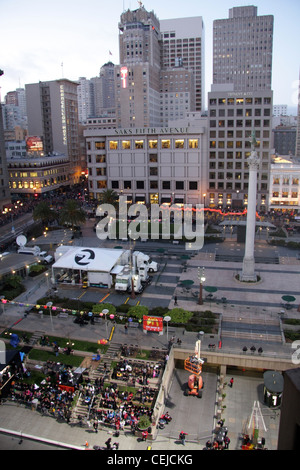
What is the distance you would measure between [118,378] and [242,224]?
37929 millimetres

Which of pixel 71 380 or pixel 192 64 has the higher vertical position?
pixel 192 64

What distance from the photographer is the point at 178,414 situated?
28.0 meters

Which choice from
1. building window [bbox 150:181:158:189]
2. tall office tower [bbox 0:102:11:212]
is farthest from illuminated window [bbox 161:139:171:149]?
tall office tower [bbox 0:102:11:212]

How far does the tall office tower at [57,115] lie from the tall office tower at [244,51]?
8252 cm

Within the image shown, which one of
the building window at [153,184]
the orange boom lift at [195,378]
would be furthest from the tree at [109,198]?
the orange boom lift at [195,378]

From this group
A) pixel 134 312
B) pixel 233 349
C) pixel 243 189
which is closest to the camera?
pixel 233 349

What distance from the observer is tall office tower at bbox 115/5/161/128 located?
135 metres

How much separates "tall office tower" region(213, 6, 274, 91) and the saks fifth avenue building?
101m

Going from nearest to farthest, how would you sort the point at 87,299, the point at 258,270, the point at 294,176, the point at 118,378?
the point at 118,378
the point at 87,299
the point at 258,270
the point at 294,176

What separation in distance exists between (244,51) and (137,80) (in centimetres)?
7256

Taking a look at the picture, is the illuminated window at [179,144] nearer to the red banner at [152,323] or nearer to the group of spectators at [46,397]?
the red banner at [152,323]

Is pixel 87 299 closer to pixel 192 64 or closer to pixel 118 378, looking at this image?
pixel 118 378

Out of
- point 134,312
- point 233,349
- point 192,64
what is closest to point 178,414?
point 233,349

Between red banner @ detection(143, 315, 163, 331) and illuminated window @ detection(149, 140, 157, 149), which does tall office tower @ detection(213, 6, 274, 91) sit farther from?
Answer: red banner @ detection(143, 315, 163, 331)
